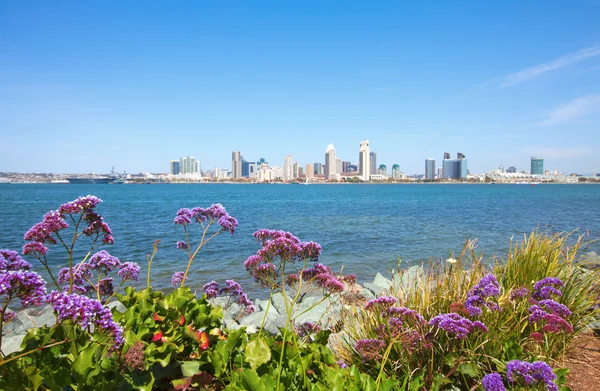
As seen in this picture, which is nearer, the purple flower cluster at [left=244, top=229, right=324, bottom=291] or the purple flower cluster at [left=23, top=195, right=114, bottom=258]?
the purple flower cluster at [left=23, top=195, right=114, bottom=258]

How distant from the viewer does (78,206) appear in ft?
11.3

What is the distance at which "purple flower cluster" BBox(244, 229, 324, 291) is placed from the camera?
12.5 feet

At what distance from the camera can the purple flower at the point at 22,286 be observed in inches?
84.4

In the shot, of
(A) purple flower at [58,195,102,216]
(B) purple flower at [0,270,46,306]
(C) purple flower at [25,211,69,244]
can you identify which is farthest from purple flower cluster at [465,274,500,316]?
(C) purple flower at [25,211,69,244]

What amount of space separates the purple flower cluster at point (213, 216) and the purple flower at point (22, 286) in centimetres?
212

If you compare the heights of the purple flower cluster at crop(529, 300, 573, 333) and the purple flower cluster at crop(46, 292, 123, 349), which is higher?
the purple flower cluster at crop(46, 292, 123, 349)

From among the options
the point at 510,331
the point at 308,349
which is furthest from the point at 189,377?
the point at 510,331

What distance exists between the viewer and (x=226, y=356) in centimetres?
319

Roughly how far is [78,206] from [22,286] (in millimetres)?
1338

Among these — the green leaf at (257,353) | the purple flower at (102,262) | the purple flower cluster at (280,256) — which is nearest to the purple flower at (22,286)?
the green leaf at (257,353)

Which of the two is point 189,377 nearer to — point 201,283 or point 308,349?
point 308,349

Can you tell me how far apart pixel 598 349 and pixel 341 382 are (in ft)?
15.0

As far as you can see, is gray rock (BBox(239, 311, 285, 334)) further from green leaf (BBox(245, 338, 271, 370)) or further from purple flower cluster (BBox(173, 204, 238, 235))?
green leaf (BBox(245, 338, 271, 370))

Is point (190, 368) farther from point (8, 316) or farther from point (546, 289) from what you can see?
point (546, 289)
